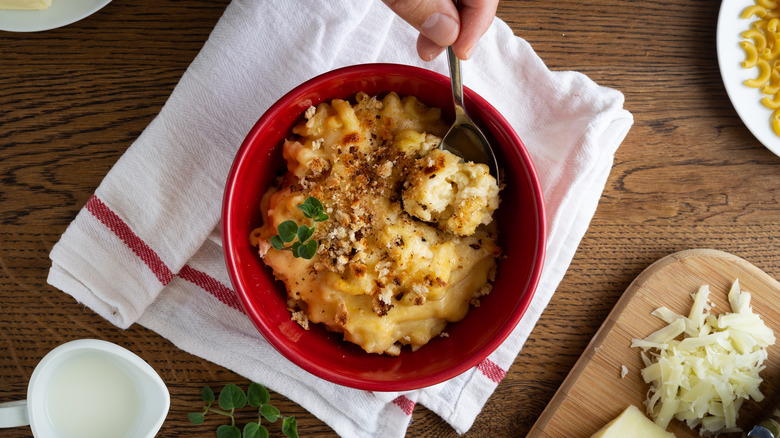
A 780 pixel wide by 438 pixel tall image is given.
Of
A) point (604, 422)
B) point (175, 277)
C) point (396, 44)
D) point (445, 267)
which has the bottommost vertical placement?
point (604, 422)

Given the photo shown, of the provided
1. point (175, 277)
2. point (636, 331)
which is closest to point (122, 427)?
point (175, 277)

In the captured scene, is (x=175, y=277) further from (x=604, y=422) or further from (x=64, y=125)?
(x=604, y=422)

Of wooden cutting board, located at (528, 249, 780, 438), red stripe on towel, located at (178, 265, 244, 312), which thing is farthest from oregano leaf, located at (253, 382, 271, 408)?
wooden cutting board, located at (528, 249, 780, 438)

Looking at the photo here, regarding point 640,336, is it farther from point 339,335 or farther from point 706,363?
point 339,335

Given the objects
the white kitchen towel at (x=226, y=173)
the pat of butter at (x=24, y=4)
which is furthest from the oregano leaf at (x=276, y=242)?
the pat of butter at (x=24, y=4)

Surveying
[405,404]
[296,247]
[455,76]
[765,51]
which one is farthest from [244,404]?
[765,51]

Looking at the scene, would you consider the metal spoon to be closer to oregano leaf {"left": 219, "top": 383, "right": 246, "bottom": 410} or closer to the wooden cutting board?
the wooden cutting board
